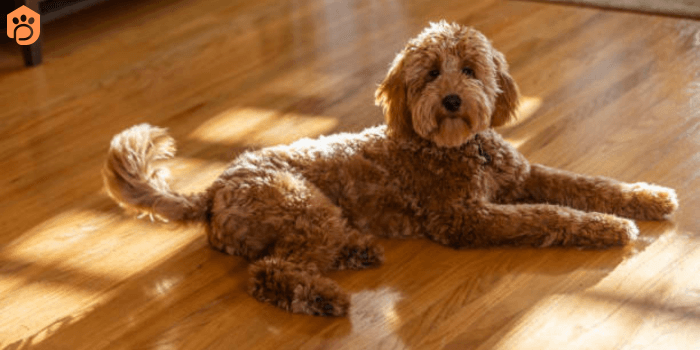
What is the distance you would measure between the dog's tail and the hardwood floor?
0.18 m

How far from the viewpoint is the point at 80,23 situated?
4.55 meters

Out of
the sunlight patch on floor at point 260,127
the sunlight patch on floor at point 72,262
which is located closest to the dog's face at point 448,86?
the sunlight patch on floor at point 72,262

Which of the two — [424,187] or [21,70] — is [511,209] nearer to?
[424,187]

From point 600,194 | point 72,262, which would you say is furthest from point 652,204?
point 72,262

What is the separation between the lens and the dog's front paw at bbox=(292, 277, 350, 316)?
230cm

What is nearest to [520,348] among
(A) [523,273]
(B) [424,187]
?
(A) [523,273]

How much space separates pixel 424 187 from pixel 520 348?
0.56 meters

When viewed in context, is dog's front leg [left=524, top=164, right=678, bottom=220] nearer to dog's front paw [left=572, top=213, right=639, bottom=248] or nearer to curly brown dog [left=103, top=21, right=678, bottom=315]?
curly brown dog [left=103, top=21, right=678, bottom=315]

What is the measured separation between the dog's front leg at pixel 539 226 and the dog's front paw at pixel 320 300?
0.40 meters

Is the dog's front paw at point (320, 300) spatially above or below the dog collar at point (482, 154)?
below

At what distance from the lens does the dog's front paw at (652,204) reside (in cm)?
259

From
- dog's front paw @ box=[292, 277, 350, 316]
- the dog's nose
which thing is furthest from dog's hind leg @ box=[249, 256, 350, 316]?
the dog's nose

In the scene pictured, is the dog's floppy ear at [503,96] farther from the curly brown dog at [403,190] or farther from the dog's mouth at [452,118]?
the dog's mouth at [452,118]

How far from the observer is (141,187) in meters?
2.49
